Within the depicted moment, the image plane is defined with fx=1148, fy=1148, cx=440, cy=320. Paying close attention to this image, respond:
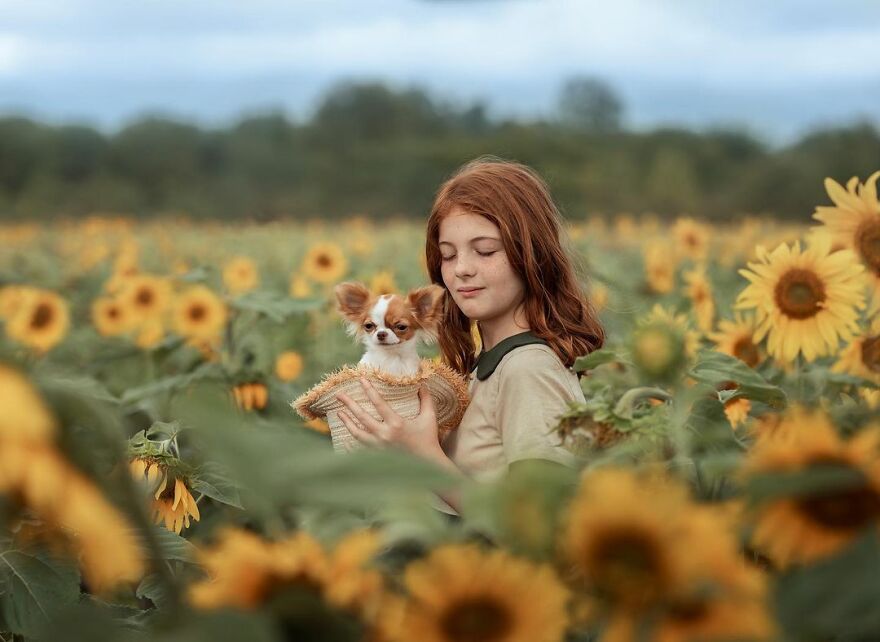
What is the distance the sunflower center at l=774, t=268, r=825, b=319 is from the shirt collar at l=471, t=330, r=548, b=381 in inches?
16.6

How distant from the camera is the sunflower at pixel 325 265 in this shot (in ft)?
18.1

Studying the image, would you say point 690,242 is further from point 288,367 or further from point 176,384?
point 176,384

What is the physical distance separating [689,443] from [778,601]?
33 centimetres

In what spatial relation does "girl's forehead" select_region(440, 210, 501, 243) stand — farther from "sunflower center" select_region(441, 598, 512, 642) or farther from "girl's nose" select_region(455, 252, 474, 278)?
"sunflower center" select_region(441, 598, 512, 642)

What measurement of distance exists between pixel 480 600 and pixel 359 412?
1.26 m

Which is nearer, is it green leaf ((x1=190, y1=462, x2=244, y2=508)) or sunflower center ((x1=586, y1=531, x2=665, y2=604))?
sunflower center ((x1=586, y1=531, x2=665, y2=604))

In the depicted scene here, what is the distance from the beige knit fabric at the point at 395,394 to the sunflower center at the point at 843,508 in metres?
1.24

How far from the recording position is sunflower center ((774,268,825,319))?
6.38 ft

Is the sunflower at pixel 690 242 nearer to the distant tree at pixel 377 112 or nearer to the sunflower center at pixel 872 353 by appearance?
the sunflower center at pixel 872 353

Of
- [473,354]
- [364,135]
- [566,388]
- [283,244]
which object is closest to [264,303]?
[473,354]

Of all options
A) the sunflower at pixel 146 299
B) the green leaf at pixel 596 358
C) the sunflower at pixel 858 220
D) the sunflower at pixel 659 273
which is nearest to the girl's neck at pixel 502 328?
the sunflower at pixel 858 220

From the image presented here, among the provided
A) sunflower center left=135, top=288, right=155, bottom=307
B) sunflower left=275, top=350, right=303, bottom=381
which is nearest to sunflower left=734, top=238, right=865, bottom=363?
sunflower left=275, top=350, right=303, bottom=381

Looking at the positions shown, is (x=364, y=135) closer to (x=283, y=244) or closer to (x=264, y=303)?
(x=283, y=244)

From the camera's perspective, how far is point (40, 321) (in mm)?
4895
